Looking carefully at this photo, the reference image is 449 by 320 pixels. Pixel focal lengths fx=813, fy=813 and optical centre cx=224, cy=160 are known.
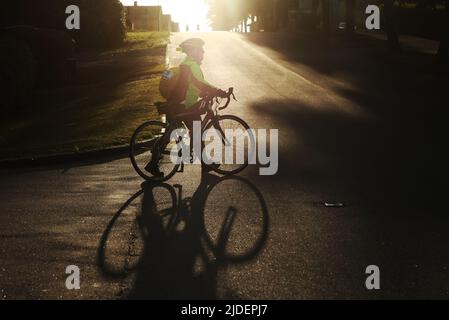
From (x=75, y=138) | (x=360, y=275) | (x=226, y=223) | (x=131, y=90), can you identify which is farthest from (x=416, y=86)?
(x=360, y=275)

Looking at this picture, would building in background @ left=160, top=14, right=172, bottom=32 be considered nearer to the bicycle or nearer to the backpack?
the bicycle

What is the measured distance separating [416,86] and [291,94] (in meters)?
4.25

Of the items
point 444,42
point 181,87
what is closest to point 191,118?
point 181,87

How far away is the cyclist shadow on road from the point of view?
6.67 metres

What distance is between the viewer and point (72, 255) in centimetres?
761

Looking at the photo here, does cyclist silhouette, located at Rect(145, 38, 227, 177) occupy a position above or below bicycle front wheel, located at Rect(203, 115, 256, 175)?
above

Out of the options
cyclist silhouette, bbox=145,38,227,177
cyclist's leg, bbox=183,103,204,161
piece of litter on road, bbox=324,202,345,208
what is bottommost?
piece of litter on road, bbox=324,202,345,208

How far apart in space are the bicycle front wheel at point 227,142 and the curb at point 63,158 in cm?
254

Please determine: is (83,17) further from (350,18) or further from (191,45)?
(191,45)

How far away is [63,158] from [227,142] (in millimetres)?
3273

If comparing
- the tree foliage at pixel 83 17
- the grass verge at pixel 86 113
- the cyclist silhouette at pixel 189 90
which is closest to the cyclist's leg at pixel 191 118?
the cyclist silhouette at pixel 189 90

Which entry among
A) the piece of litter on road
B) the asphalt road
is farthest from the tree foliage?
the piece of litter on road

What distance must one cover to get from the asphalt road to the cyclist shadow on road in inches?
0.6

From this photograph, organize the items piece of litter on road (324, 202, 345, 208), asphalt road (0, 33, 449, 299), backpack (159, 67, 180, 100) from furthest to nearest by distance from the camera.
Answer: backpack (159, 67, 180, 100) → piece of litter on road (324, 202, 345, 208) → asphalt road (0, 33, 449, 299)
